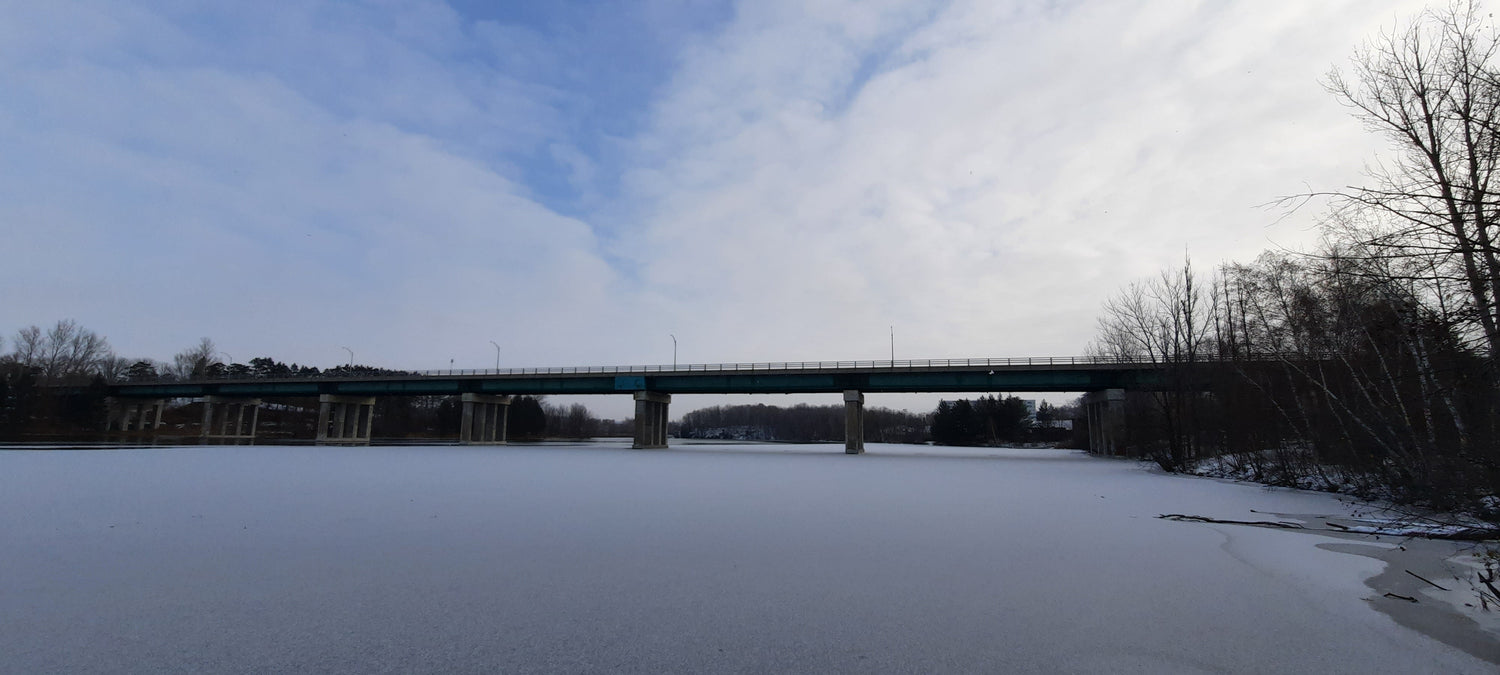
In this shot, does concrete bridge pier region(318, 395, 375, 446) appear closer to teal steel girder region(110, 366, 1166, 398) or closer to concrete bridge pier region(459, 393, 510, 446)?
teal steel girder region(110, 366, 1166, 398)

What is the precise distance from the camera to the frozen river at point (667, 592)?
5.09 m

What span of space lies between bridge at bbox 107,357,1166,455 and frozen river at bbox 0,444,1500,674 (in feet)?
129

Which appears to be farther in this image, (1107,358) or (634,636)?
(1107,358)

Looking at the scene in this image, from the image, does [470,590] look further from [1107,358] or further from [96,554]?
[1107,358]

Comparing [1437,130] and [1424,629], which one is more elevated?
[1437,130]

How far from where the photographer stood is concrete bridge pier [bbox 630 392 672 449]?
225 ft

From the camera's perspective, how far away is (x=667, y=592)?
708 cm

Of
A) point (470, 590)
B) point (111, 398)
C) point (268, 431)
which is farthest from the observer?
point (268, 431)

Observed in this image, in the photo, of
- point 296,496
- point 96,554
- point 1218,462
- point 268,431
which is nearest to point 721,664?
point 96,554

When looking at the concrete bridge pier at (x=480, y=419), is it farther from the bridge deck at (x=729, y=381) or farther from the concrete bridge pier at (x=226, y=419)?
the concrete bridge pier at (x=226, y=419)

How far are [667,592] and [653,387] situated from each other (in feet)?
210

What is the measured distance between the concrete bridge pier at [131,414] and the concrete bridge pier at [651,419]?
78.0m

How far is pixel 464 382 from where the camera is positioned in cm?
7569

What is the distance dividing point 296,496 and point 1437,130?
23781 mm
